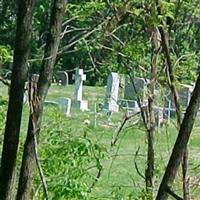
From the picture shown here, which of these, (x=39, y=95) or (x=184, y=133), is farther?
(x=39, y=95)

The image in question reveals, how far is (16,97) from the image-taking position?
200 cm

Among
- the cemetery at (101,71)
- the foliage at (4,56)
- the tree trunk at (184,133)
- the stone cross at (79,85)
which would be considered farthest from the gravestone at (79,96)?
the tree trunk at (184,133)

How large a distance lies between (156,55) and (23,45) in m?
1.00

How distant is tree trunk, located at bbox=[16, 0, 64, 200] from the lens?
77.0 inches

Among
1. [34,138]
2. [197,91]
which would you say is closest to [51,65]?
[34,138]

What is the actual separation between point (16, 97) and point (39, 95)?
7 centimetres

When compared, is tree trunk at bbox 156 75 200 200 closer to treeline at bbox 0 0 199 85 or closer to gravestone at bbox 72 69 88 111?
treeline at bbox 0 0 199 85

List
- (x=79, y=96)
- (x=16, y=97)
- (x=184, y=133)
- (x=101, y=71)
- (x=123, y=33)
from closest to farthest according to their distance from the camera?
→ (x=184, y=133), (x=16, y=97), (x=123, y=33), (x=101, y=71), (x=79, y=96)

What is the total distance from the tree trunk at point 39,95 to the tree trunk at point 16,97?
4 cm

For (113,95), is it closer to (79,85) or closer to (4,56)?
(4,56)

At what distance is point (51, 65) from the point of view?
6.55 feet

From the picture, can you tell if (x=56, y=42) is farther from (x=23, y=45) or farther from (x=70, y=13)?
(x=70, y=13)

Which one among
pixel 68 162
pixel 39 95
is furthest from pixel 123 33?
pixel 39 95

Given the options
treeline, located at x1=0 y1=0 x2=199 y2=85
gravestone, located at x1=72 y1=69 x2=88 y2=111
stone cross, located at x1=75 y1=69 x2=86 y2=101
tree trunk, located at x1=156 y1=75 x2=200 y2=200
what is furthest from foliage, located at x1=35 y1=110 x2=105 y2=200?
stone cross, located at x1=75 y1=69 x2=86 y2=101
